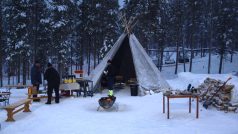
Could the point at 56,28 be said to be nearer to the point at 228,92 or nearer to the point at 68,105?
the point at 68,105

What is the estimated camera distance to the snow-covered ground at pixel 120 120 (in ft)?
28.5

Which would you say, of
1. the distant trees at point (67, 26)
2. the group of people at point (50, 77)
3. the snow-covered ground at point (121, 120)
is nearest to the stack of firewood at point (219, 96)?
the snow-covered ground at point (121, 120)

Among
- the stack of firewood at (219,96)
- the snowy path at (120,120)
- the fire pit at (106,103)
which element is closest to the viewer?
the snowy path at (120,120)

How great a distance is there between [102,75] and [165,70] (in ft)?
86.5

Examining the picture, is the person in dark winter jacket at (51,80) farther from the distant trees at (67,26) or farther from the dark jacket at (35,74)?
the distant trees at (67,26)

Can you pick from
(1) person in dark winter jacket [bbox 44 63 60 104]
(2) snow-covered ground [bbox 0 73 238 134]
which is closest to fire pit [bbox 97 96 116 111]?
(2) snow-covered ground [bbox 0 73 238 134]

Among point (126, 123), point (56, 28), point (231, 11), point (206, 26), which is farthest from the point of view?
point (206, 26)

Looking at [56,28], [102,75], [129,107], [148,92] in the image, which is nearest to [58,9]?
[56,28]

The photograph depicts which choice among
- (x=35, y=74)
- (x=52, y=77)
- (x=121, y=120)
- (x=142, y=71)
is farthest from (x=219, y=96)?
(x=35, y=74)

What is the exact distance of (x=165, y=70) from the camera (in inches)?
1676

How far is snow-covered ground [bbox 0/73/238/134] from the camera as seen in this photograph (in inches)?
341

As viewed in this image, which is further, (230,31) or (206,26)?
(206,26)

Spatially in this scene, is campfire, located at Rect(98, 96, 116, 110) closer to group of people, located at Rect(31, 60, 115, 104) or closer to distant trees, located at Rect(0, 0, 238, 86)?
group of people, located at Rect(31, 60, 115, 104)

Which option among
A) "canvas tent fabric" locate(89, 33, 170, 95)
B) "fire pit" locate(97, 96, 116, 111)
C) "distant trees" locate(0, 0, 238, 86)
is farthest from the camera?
"distant trees" locate(0, 0, 238, 86)
